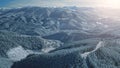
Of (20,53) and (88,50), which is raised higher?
(88,50)

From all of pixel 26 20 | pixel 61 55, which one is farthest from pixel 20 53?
pixel 26 20

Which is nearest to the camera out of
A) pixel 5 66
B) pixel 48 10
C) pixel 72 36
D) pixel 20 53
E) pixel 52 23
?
pixel 5 66

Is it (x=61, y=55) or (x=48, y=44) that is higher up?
(x=61, y=55)

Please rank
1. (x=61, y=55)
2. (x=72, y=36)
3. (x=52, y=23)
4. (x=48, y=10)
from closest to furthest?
(x=61, y=55) → (x=72, y=36) → (x=52, y=23) → (x=48, y=10)

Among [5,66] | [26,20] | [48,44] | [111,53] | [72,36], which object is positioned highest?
[111,53]

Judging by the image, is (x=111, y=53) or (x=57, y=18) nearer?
(x=111, y=53)

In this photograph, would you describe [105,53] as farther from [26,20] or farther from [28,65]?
[26,20]

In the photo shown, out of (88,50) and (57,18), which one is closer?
(88,50)

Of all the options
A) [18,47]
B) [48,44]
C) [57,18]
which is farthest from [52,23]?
[18,47]

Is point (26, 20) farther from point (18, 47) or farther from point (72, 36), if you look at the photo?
point (18, 47)
